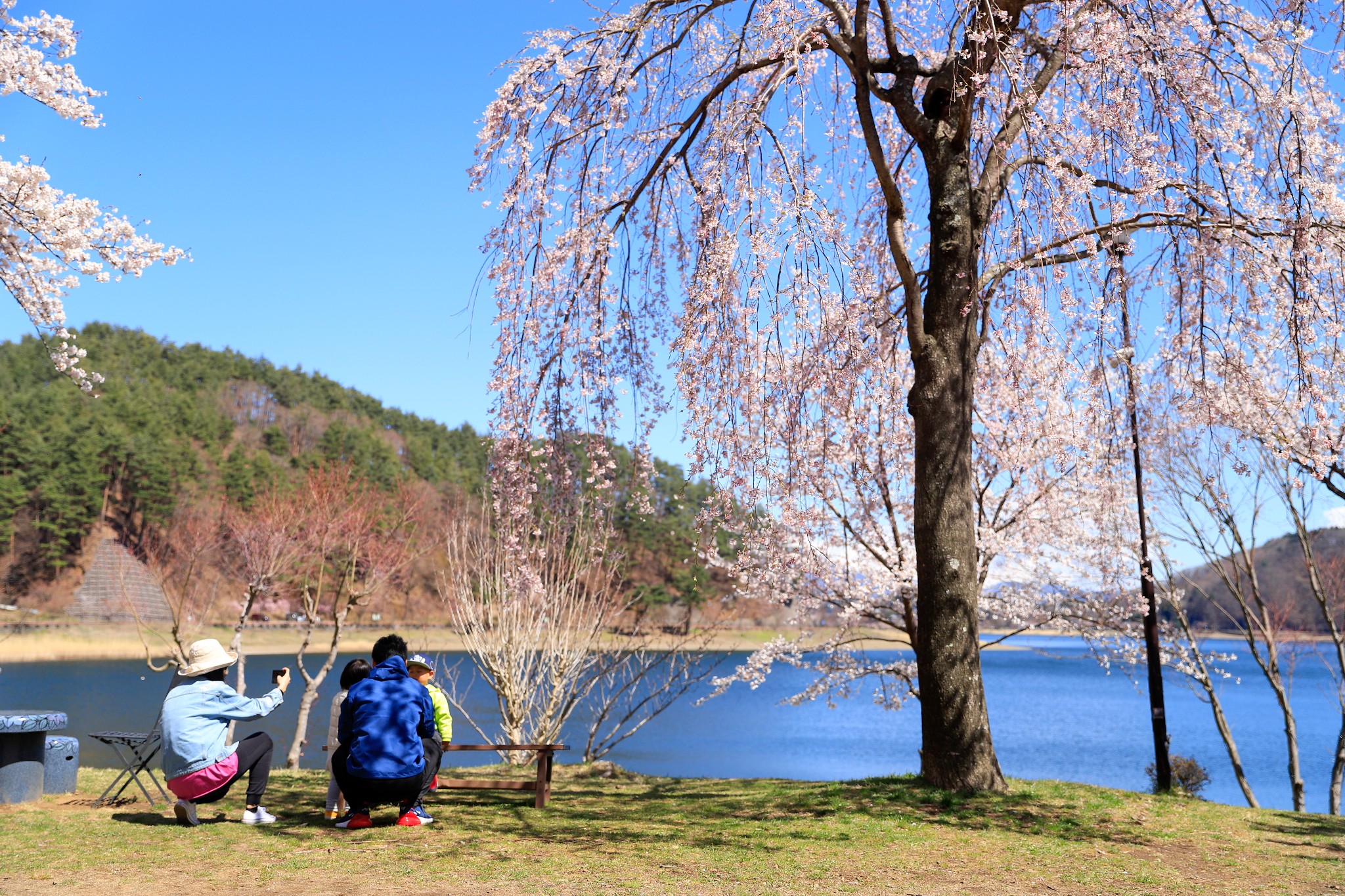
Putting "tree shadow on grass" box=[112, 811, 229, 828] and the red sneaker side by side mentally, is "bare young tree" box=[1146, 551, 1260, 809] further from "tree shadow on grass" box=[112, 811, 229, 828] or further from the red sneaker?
"tree shadow on grass" box=[112, 811, 229, 828]

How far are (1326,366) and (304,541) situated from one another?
610 inches

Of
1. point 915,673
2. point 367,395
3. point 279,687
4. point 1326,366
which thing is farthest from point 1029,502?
point 367,395

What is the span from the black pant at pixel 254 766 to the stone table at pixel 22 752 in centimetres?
139

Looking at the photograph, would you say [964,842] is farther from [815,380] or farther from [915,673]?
[915,673]

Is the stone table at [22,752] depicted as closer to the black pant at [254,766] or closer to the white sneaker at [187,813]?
the white sneaker at [187,813]

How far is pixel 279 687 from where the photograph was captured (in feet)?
16.8

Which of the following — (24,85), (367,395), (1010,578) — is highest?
(367,395)

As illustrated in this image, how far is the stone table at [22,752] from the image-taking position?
5.75 meters

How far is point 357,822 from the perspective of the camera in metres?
5.11

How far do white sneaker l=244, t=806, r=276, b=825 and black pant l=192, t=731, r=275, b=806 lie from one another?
0.12ft

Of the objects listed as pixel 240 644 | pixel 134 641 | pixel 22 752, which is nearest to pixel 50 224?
pixel 22 752

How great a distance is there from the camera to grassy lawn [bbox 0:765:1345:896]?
405 centimetres

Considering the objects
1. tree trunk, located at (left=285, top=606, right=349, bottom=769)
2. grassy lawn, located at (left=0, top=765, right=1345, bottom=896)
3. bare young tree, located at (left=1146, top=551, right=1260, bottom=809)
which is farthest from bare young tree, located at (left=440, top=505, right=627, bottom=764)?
bare young tree, located at (left=1146, top=551, right=1260, bottom=809)

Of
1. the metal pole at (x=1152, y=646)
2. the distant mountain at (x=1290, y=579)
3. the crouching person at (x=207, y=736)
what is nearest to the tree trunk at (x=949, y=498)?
the metal pole at (x=1152, y=646)
